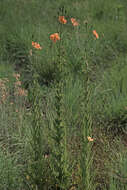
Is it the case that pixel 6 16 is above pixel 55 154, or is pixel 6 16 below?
above

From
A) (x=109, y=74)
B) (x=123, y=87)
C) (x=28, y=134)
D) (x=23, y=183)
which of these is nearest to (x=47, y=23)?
(x=109, y=74)

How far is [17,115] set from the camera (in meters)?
3.47

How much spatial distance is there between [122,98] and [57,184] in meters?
1.56

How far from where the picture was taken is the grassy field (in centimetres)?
239

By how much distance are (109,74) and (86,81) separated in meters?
2.45

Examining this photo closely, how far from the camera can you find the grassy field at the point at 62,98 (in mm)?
2387

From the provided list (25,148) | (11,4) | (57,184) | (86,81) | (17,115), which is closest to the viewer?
(86,81)

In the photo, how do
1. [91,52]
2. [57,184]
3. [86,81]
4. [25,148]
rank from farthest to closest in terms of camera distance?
[91,52], [25,148], [57,184], [86,81]

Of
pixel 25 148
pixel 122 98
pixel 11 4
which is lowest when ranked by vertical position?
pixel 25 148

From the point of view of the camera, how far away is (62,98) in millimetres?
2432

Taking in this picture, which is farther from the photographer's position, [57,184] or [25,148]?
[25,148]

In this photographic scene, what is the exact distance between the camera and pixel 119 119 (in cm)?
375

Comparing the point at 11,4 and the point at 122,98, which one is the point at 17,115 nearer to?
the point at 122,98

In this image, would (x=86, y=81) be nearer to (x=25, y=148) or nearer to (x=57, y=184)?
(x=57, y=184)
